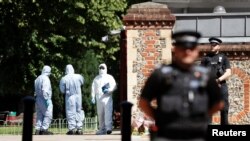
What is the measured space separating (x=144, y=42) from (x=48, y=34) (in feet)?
56.7

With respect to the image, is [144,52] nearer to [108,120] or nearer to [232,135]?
[108,120]

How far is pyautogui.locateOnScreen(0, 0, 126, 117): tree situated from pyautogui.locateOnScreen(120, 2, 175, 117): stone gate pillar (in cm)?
1399

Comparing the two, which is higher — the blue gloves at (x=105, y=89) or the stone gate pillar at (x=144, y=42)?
the stone gate pillar at (x=144, y=42)

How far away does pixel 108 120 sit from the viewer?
19781 mm

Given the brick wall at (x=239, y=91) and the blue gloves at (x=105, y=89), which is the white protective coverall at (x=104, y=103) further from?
the brick wall at (x=239, y=91)

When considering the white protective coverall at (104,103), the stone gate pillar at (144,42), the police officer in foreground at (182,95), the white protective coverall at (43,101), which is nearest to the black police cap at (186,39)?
the police officer in foreground at (182,95)

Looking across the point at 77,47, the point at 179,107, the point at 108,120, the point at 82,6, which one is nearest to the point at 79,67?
the point at 77,47

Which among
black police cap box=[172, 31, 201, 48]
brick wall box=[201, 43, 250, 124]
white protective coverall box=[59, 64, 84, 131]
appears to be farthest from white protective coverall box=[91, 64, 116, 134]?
black police cap box=[172, 31, 201, 48]

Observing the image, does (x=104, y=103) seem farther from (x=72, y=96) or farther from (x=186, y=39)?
(x=186, y=39)

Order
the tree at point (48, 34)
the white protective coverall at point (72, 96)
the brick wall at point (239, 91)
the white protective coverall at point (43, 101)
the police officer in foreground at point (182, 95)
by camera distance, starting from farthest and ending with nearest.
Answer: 1. the tree at point (48, 34)
2. the white protective coverall at point (72, 96)
3. the white protective coverall at point (43, 101)
4. the brick wall at point (239, 91)
5. the police officer in foreground at point (182, 95)

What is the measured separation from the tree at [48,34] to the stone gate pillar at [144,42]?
1399 cm

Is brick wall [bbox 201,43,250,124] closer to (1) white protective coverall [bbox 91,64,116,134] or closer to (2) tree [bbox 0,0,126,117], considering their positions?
(1) white protective coverall [bbox 91,64,116,134]

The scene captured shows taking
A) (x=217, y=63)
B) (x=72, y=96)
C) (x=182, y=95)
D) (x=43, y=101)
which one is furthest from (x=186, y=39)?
(x=43, y=101)

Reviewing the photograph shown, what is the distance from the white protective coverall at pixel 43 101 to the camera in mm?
20047
